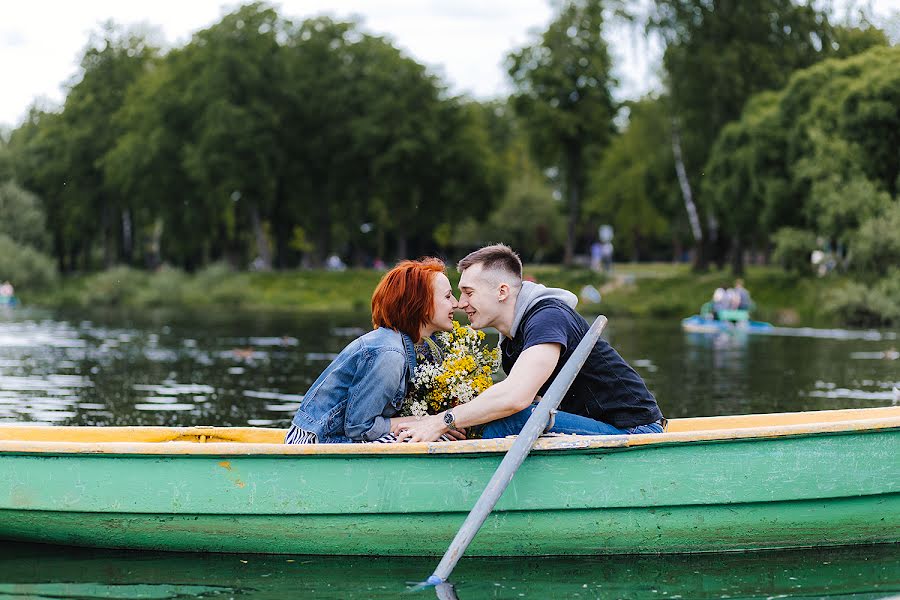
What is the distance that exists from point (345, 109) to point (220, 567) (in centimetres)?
5202

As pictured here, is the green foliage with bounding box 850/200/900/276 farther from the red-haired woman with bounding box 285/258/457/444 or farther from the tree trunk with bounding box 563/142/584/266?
the red-haired woman with bounding box 285/258/457/444

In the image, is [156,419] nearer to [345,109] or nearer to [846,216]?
[846,216]

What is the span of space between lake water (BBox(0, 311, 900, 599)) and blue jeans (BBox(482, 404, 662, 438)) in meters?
0.81

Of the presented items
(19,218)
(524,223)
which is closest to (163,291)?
(19,218)

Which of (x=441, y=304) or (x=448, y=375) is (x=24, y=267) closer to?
(x=448, y=375)

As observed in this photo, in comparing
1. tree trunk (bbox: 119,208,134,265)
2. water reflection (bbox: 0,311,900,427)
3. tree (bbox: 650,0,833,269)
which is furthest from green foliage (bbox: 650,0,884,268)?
tree trunk (bbox: 119,208,134,265)

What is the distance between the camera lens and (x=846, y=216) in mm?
35844

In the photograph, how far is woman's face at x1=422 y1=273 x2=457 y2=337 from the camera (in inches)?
277

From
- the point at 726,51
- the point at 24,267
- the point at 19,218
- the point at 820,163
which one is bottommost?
the point at 24,267

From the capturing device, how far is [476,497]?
7090mm

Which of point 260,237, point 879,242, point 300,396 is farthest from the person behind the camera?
point 260,237

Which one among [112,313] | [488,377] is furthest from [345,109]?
[488,377]

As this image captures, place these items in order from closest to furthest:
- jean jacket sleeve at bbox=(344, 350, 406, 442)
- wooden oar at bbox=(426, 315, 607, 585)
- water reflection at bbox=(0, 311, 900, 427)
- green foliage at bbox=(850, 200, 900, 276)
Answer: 1. wooden oar at bbox=(426, 315, 607, 585)
2. jean jacket sleeve at bbox=(344, 350, 406, 442)
3. water reflection at bbox=(0, 311, 900, 427)
4. green foliage at bbox=(850, 200, 900, 276)

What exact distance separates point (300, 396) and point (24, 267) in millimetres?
42127
